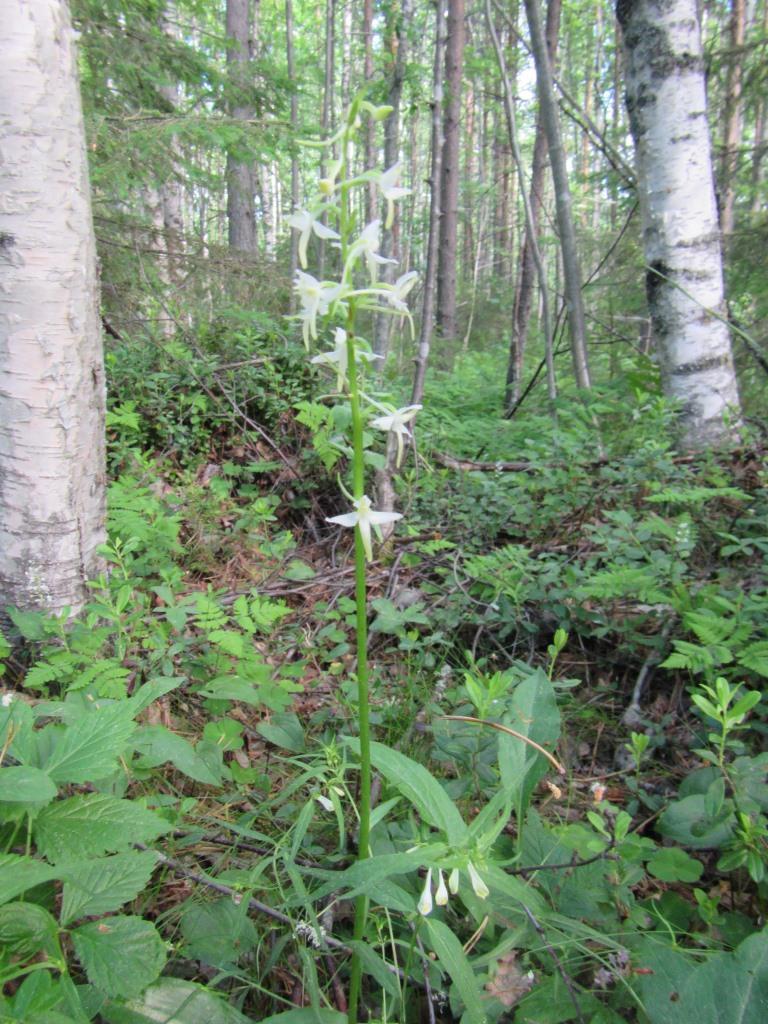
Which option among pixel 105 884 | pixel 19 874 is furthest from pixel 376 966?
pixel 19 874

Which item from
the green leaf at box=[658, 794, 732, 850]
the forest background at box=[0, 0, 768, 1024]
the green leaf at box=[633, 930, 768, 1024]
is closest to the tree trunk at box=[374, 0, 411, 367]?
the forest background at box=[0, 0, 768, 1024]

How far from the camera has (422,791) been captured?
1090 mm

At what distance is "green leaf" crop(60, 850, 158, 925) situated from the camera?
103cm

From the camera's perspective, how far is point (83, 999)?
40.4 inches

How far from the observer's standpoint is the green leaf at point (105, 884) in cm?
103

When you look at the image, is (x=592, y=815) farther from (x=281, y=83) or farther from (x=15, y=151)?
(x=281, y=83)

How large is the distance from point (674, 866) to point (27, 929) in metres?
1.29

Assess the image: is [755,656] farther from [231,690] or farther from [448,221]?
[448,221]

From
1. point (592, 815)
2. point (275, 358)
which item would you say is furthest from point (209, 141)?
point (592, 815)

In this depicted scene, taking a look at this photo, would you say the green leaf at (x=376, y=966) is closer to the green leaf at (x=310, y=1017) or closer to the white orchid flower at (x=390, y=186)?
the green leaf at (x=310, y=1017)

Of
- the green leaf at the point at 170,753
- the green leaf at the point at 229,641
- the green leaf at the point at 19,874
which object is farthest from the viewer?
the green leaf at the point at 229,641

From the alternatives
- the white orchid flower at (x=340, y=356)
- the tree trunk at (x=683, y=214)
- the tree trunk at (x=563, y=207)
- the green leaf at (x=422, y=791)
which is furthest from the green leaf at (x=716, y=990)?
the tree trunk at (x=563, y=207)

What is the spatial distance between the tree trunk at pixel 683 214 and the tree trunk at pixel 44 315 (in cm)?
298

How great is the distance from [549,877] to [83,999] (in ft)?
3.03
